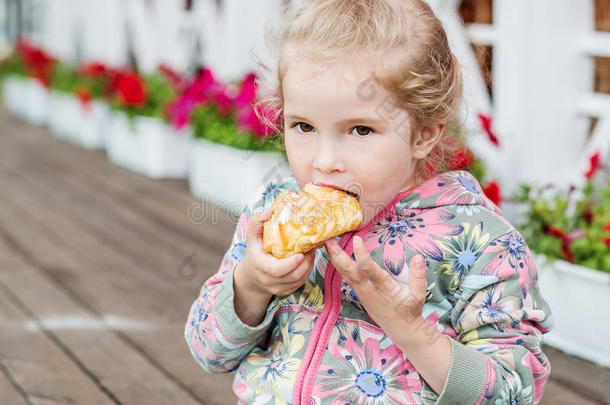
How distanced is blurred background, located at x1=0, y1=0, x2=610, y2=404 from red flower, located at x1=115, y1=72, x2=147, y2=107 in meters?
0.01

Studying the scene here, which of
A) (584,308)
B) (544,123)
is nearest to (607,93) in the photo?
(544,123)

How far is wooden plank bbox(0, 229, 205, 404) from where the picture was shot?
1923 mm

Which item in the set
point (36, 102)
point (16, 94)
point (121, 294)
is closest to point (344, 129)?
point (121, 294)

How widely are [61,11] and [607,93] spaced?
5499mm

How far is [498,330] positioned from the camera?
1.16 meters

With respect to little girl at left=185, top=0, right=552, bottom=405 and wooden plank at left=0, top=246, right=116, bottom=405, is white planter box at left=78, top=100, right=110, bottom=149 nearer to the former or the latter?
wooden plank at left=0, top=246, right=116, bottom=405

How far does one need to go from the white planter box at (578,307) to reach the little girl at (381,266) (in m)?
0.89

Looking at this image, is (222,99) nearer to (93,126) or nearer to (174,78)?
(174,78)

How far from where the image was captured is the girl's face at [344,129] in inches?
43.8

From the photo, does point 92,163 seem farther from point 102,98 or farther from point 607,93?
point 607,93

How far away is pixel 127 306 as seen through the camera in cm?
253

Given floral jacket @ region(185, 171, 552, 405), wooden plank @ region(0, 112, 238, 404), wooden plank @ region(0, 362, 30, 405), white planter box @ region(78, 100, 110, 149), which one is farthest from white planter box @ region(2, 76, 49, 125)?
floral jacket @ region(185, 171, 552, 405)

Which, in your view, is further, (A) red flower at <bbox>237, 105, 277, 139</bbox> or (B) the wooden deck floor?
(A) red flower at <bbox>237, 105, 277, 139</bbox>

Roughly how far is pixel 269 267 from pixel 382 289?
0.54 feet
